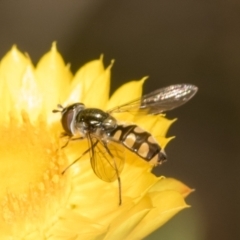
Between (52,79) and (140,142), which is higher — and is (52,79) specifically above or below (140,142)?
above

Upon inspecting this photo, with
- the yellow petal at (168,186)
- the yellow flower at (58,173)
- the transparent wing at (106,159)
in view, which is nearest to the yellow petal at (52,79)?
the yellow flower at (58,173)

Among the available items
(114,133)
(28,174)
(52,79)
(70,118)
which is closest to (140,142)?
(114,133)

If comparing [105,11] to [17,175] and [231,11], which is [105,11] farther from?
[17,175]

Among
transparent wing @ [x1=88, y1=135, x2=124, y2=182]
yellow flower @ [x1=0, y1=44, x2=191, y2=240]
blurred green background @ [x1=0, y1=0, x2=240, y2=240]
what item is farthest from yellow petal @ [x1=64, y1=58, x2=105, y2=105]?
blurred green background @ [x1=0, y1=0, x2=240, y2=240]

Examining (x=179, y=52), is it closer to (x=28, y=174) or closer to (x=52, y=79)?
(x=52, y=79)

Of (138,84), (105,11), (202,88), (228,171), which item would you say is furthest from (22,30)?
(138,84)

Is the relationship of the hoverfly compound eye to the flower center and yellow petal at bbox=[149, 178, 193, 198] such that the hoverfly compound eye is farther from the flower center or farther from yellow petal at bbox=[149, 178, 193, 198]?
yellow petal at bbox=[149, 178, 193, 198]

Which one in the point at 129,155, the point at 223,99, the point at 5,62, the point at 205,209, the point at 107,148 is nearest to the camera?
the point at 107,148
